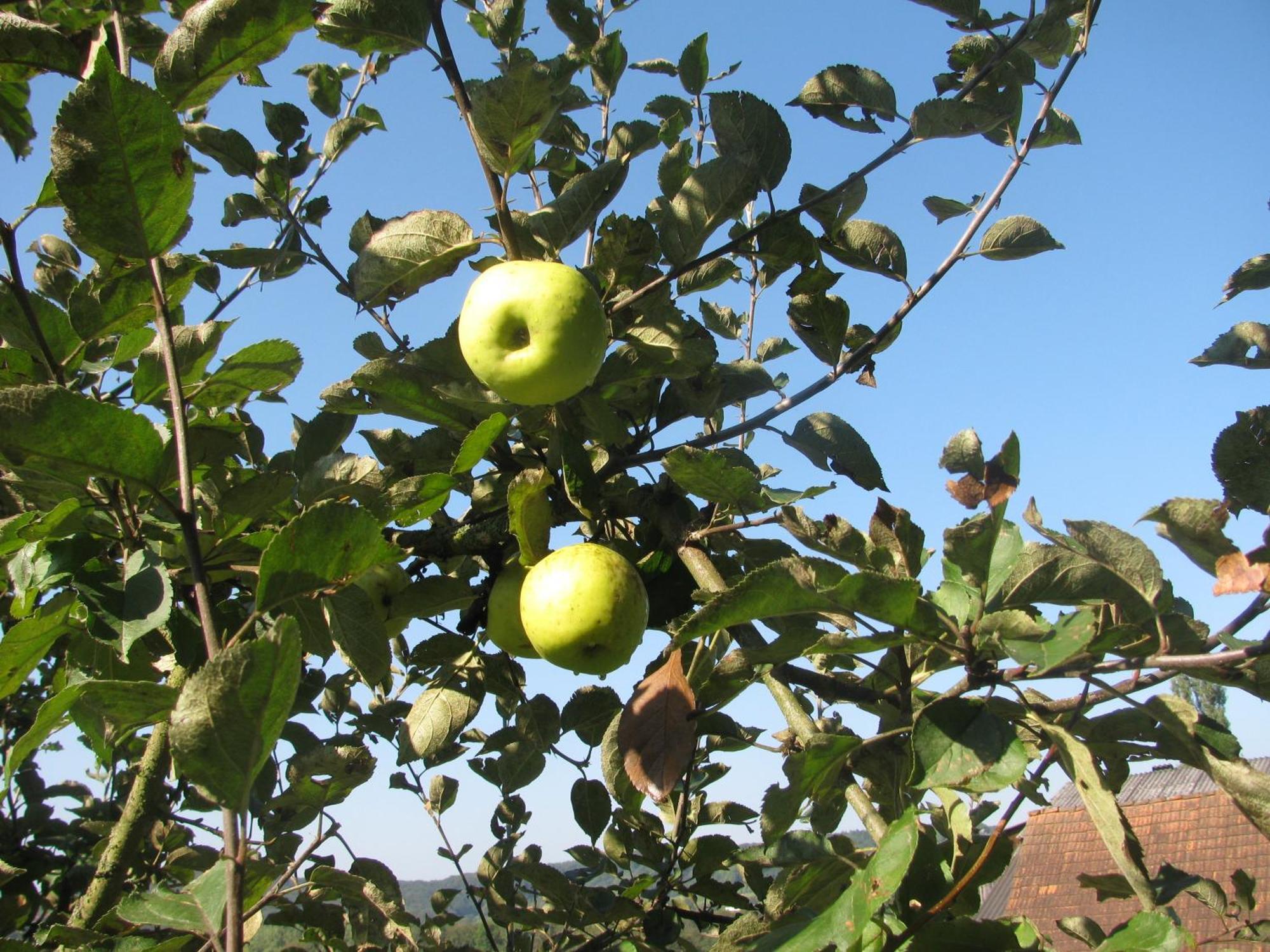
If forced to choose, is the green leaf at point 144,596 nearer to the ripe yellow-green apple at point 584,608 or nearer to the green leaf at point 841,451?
the ripe yellow-green apple at point 584,608

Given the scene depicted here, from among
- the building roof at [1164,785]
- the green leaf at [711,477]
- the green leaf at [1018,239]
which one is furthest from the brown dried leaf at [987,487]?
the building roof at [1164,785]

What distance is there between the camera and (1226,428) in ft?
3.99

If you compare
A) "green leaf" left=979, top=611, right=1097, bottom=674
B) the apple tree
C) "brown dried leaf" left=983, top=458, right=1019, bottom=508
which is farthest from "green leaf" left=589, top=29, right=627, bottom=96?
"green leaf" left=979, top=611, right=1097, bottom=674

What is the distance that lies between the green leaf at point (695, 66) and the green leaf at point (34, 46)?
1.35 m

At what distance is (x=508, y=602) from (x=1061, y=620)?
1.04 metres

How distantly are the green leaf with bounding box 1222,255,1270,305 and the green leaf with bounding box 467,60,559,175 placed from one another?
3.95 feet

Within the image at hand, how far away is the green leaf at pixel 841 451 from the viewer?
5.48 ft

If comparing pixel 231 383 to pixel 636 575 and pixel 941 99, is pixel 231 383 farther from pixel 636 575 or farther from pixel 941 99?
pixel 941 99

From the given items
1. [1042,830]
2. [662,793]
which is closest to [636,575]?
[662,793]

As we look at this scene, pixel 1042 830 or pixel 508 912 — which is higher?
pixel 508 912

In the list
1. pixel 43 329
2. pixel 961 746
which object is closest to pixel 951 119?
pixel 961 746

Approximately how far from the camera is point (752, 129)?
5.35 feet

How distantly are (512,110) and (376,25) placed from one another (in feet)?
1.06

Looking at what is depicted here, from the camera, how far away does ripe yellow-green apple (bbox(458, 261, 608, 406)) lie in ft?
4.67
